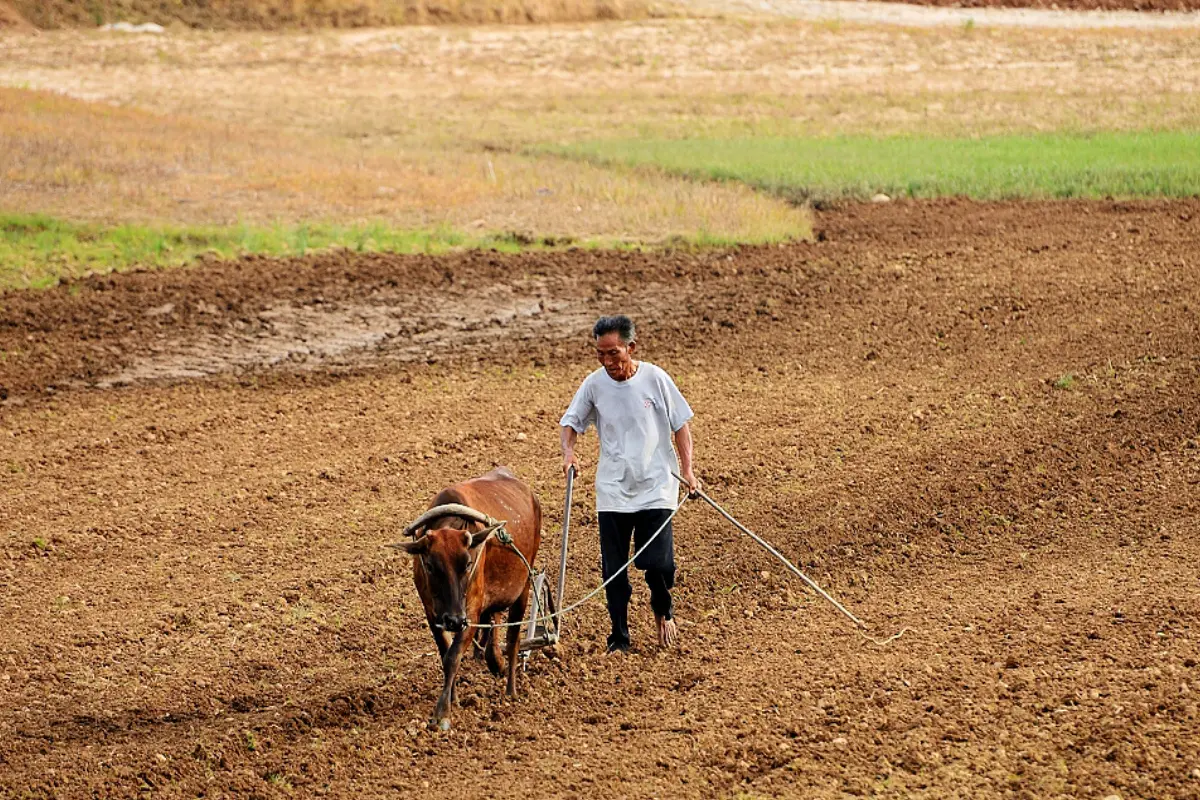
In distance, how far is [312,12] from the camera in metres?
58.5

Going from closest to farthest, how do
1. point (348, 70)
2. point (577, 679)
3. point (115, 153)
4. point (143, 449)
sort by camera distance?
point (577, 679)
point (143, 449)
point (115, 153)
point (348, 70)

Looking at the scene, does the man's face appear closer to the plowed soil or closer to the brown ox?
the brown ox

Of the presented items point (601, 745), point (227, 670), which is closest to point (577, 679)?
point (601, 745)

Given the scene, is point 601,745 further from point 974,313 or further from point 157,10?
point 157,10

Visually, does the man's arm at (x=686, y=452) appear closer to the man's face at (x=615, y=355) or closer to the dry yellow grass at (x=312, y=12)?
the man's face at (x=615, y=355)

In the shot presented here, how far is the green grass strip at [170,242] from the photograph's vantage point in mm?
21766

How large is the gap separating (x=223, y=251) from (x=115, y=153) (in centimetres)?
817

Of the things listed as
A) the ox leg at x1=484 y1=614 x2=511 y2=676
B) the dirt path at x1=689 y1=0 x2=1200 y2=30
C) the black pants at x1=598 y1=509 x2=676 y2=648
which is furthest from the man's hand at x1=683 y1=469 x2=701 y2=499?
the dirt path at x1=689 y1=0 x2=1200 y2=30

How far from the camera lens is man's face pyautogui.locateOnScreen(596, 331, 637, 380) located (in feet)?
30.6

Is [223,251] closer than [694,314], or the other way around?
[694,314]

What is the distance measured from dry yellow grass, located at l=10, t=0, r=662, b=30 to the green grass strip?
117 ft

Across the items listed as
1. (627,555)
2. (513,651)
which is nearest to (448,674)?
(513,651)

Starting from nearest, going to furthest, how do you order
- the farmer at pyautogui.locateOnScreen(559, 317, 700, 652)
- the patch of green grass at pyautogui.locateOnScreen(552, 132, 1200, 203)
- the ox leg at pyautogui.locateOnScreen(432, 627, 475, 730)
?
the ox leg at pyautogui.locateOnScreen(432, 627, 475, 730)
the farmer at pyautogui.locateOnScreen(559, 317, 700, 652)
the patch of green grass at pyautogui.locateOnScreen(552, 132, 1200, 203)

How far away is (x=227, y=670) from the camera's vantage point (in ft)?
33.1
